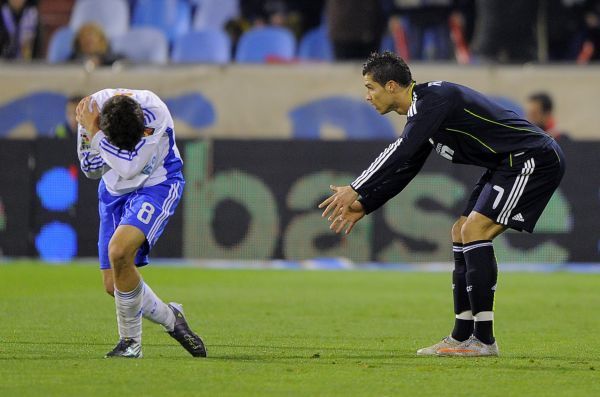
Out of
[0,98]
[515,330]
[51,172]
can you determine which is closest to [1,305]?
[515,330]

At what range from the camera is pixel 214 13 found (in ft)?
73.2

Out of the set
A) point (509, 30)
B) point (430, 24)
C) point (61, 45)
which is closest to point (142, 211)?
point (509, 30)

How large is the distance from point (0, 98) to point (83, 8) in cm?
352

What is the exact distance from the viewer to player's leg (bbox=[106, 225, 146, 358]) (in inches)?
317

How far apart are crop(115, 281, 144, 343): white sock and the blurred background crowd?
11.2 meters

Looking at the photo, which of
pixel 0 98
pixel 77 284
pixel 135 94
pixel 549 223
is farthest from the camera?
pixel 0 98

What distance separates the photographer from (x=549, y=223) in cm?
1739

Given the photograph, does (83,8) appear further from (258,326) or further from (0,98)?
(258,326)

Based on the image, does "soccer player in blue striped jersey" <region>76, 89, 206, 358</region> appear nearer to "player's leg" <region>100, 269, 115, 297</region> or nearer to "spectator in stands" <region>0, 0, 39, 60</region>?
"player's leg" <region>100, 269, 115, 297</region>

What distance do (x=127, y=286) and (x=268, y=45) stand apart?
12855 mm

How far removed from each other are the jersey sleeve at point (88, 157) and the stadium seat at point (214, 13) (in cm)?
1376

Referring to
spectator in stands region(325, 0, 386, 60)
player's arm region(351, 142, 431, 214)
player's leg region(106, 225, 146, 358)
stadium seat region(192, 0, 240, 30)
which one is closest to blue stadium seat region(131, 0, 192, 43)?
stadium seat region(192, 0, 240, 30)

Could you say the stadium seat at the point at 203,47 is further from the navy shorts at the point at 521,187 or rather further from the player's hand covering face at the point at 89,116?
the player's hand covering face at the point at 89,116

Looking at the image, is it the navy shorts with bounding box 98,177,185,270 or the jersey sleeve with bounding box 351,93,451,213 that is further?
the jersey sleeve with bounding box 351,93,451,213
